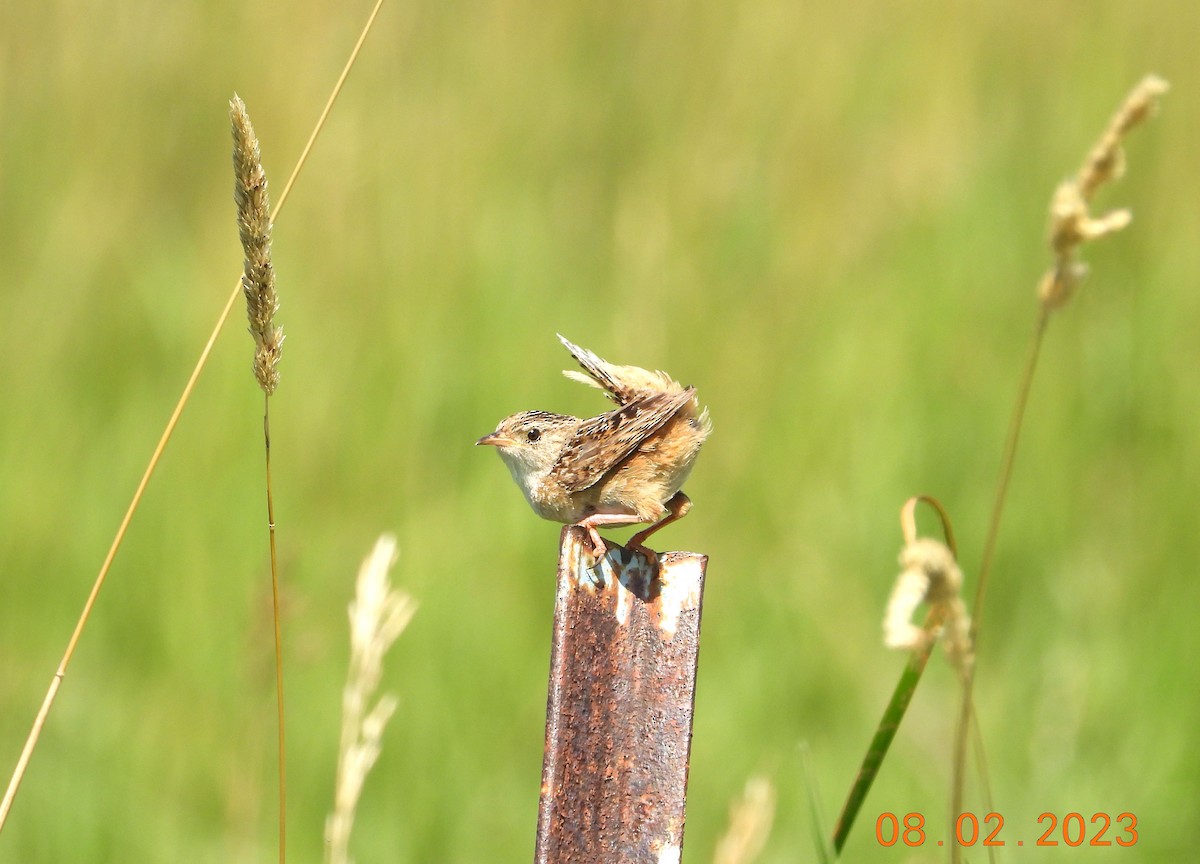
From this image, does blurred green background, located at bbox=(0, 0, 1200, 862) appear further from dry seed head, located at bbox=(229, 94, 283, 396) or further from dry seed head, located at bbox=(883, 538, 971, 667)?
dry seed head, located at bbox=(883, 538, 971, 667)

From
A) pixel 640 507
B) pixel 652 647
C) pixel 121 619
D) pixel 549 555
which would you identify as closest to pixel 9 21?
pixel 121 619

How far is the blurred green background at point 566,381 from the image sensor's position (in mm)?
5391

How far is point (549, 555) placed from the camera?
6051 mm

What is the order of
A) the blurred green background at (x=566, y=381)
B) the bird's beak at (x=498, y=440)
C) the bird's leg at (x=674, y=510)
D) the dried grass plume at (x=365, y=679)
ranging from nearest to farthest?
the dried grass plume at (x=365, y=679) → the bird's leg at (x=674, y=510) → the bird's beak at (x=498, y=440) → the blurred green background at (x=566, y=381)

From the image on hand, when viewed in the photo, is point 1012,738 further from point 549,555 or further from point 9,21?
point 9,21

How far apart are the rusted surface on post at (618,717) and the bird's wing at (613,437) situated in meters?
0.88

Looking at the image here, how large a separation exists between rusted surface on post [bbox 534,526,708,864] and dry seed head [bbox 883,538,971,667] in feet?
0.91

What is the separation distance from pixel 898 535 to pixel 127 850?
3.46 m

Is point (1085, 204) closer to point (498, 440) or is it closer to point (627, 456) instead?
point (627, 456)

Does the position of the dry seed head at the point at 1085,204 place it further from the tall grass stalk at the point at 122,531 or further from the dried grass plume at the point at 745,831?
the tall grass stalk at the point at 122,531

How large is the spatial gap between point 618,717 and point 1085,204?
127cm

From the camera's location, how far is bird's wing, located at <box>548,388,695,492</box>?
109 inches
